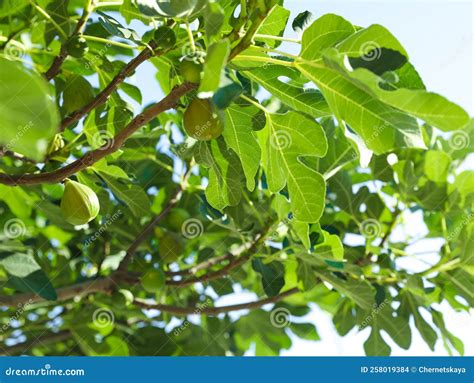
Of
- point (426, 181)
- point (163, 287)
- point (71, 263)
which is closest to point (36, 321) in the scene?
point (71, 263)

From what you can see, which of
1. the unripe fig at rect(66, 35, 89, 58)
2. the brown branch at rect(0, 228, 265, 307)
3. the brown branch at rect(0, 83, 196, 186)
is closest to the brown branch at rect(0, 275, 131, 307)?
the brown branch at rect(0, 228, 265, 307)

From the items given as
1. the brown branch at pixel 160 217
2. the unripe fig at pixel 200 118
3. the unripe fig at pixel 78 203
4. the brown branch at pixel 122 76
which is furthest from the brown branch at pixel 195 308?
the unripe fig at pixel 200 118

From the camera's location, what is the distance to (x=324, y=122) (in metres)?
2.22

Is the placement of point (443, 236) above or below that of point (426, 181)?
below

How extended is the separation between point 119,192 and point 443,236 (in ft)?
4.20

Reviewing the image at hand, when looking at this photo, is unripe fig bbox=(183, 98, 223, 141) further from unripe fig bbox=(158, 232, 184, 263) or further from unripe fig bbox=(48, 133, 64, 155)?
unripe fig bbox=(158, 232, 184, 263)

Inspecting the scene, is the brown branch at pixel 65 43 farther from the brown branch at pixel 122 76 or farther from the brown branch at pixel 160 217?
the brown branch at pixel 160 217

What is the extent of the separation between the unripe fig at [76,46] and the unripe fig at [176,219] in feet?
3.05

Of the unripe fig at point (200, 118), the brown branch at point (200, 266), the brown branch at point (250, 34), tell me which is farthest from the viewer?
the brown branch at point (200, 266)

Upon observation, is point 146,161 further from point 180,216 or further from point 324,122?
point 324,122

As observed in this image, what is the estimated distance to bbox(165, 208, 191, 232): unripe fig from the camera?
247cm

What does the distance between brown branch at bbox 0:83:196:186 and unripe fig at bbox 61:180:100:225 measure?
158 mm

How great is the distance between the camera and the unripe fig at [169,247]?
2408 millimetres

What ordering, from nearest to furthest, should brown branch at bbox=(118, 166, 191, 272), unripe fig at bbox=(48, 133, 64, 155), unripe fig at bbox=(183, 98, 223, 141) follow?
unripe fig at bbox=(183, 98, 223, 141) → unripe fig at bbox=(48, 133, 64, 155) → brown branch at bbox=(118, 166, 191, 272)
